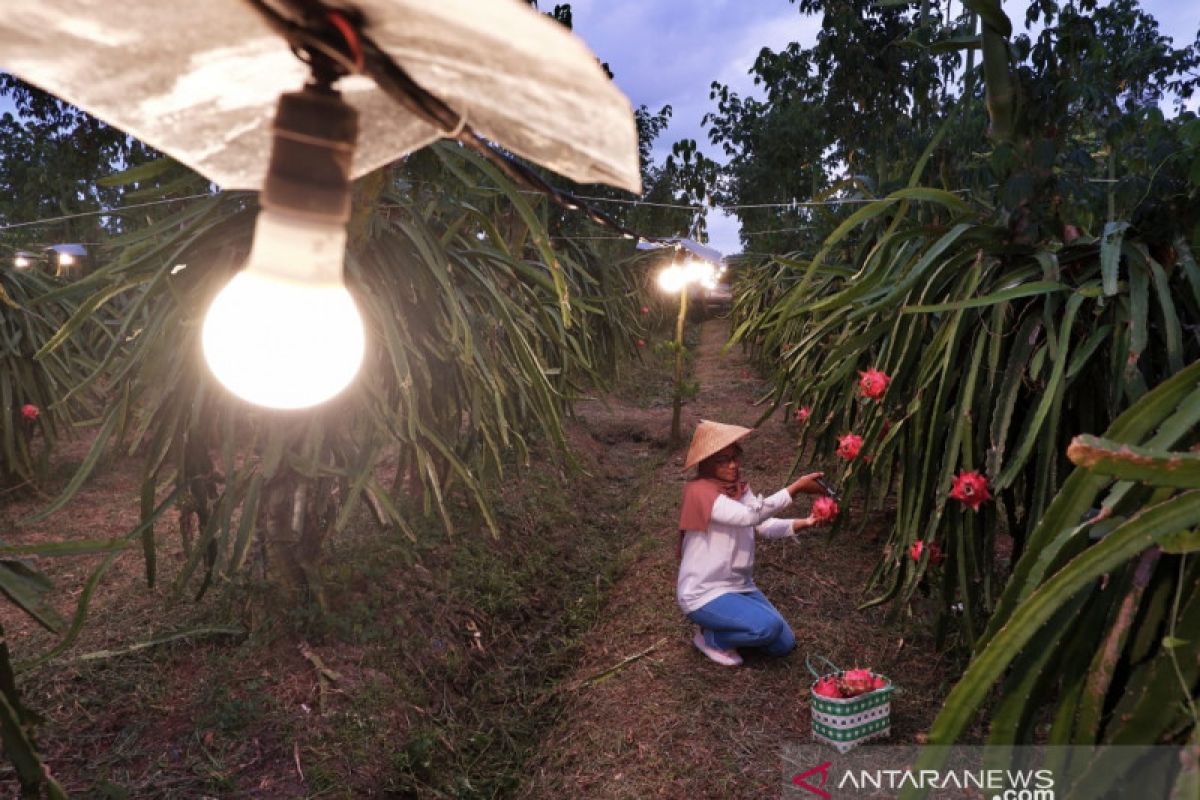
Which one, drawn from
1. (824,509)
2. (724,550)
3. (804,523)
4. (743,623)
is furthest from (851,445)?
(743,623)

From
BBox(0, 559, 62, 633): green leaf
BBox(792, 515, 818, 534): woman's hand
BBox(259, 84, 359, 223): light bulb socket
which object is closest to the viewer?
BBox(259, 84, 359, 223): light bulb socket

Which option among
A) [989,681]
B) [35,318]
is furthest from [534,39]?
[35,318]

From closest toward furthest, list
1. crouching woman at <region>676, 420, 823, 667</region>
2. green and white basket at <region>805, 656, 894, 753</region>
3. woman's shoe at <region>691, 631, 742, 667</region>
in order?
1. green and white basket at <region>805, 656, 894, 753</region>
2. crouching woman at <region>676, 420, 823, 667</region>
3. woman's shoe at <region>691, 631, 742, 667</region>

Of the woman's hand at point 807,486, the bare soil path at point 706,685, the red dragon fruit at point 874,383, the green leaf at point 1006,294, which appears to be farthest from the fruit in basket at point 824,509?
the green leaf at point 1006,294

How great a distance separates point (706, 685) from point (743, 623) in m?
0.25

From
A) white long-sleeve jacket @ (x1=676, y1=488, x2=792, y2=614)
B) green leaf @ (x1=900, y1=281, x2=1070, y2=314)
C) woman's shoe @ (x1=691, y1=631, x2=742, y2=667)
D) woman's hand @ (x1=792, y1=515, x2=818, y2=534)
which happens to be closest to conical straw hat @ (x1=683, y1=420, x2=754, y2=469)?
white long-sleeve jacket @ (x1=676, y1=488, x2=792, y2=614)

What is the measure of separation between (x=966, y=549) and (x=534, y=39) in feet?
6.44

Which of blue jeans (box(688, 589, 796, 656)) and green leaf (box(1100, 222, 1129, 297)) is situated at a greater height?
green leaf (box(1100, 222, 1129, 297))

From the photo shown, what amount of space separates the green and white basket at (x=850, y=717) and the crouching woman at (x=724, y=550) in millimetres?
513

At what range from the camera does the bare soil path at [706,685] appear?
92.7 inches

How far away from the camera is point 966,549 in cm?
217

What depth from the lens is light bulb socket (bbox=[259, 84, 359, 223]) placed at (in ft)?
2.22

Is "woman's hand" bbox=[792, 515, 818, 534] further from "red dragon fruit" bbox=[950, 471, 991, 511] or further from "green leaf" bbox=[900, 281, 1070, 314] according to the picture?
"green leaf" bbox=[900, 281, 1070, 314]

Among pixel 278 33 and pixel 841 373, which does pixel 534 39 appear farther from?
pixel 841 373
